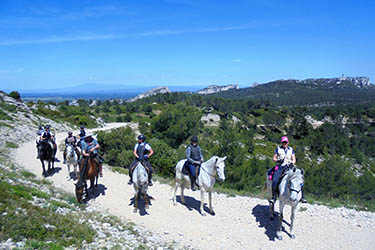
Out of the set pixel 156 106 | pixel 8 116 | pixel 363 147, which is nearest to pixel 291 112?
pixel 363 147

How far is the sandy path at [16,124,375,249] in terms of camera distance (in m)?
8.49

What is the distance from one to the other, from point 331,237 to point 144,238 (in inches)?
260

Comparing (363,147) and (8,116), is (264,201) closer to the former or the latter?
(8,116)

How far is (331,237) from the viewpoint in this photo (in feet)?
29.6

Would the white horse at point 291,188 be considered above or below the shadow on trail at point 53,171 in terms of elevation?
above

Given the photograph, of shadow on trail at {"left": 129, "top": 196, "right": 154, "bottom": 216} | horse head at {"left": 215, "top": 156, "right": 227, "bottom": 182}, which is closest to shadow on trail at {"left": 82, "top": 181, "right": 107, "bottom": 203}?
shadow on trail at {"left": 129, "top": 196, "right": 154, "bottom": 216}

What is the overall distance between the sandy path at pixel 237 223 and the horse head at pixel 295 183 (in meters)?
1.72

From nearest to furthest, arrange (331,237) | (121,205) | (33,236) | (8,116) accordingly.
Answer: (33,236) → (331,237) → (121,205) → (8,116)

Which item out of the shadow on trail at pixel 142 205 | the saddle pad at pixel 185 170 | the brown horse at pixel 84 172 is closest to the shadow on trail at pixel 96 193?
the brown horse at pixel 84 172

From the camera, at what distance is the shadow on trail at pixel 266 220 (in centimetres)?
914

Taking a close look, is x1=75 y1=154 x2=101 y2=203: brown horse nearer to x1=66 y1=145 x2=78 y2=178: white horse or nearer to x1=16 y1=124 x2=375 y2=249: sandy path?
x1=16 y1=124 x2=375 y2=249: sandy path

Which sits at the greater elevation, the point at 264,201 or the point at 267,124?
the point at 264,201

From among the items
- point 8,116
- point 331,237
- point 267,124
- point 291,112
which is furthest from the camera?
point 291,112

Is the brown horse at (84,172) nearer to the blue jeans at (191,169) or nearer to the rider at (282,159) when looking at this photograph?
the blue jeans at (191,169)
